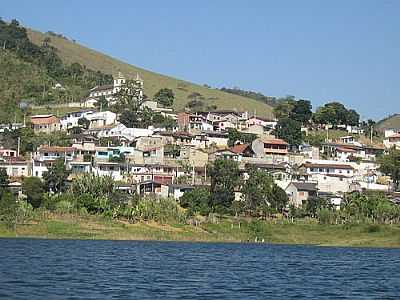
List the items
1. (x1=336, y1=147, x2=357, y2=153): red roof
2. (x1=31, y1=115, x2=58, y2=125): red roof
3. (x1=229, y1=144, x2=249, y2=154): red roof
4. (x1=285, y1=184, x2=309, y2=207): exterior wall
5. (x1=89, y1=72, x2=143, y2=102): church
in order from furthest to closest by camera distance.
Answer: (x1=89, y1=72, x2=143, y2=102): church, (x1=336, y1=147, x2=357, y2=153): red roof, (x1=31, y1=115, x2=58, y2=125): red roof, (x1=229, y1=144, x2=249, y2=154): red roof, (x1=285, y1=184, x2=309, y2=207): exterior wall

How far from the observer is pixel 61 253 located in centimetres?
5303

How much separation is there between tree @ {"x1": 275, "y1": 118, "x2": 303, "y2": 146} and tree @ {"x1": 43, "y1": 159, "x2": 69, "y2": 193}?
4890 cm

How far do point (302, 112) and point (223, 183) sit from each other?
58.3m

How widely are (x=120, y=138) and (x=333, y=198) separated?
112ft

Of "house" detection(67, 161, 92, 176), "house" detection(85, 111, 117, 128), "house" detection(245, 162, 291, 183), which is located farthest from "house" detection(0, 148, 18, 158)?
"house" detection(245, 162, 291, 183)

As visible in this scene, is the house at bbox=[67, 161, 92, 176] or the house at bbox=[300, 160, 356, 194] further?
the house at bbox=[300, 160, 356, 194]

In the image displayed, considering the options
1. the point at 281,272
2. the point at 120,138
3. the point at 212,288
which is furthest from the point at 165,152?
the point at 212,288

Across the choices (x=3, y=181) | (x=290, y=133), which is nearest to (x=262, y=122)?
(x=290, y=133)

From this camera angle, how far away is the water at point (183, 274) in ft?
109

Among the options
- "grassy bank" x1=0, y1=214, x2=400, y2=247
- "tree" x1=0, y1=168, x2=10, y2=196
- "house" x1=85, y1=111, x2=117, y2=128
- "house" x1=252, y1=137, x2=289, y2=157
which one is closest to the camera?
"grassy bank" x1=0, y1=214, x2=400, y2=247

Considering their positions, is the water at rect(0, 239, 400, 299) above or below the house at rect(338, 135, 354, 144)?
below

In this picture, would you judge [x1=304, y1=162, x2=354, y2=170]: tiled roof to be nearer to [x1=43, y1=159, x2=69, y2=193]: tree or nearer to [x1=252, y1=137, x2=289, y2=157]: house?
[x1=252, y1=137, x2=289, y2=157]: house

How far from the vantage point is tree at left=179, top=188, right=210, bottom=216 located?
8662 cm

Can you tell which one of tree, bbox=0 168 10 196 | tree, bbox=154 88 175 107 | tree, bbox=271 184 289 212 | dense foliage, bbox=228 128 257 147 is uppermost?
tree, bbox=154 88 175 107
